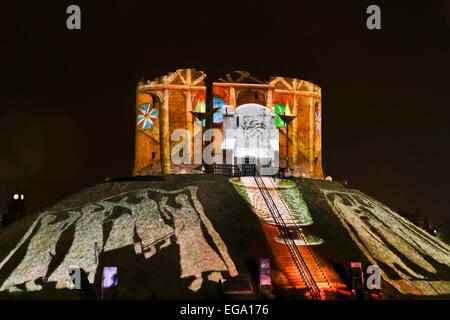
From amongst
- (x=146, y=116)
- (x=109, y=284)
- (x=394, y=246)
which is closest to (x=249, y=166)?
(x=146, y=116)

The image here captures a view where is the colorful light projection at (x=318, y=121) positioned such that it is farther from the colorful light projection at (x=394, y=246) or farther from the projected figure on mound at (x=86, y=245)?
the projected figure on mound at (x=86, y=245)

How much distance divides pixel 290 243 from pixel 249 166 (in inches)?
591

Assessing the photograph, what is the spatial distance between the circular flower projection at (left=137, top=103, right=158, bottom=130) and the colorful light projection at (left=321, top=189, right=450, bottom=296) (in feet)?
64.0

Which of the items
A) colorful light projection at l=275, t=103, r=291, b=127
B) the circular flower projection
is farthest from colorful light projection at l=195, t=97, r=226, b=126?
colorful light projection at l=275, t=103, r=291, b=127

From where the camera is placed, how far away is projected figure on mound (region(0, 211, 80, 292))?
95.6 ft

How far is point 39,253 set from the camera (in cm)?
3184

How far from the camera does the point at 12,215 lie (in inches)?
2800

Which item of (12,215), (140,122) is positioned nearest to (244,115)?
(140,122)

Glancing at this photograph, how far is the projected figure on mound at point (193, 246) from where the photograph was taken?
28.6 m

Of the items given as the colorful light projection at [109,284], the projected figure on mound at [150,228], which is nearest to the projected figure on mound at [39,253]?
the projected figure on mound at [150,228]

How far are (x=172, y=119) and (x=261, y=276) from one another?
91.0ft

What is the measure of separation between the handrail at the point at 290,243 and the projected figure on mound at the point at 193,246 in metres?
4.29

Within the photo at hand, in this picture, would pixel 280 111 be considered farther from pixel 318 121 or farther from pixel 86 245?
pixel 86 245

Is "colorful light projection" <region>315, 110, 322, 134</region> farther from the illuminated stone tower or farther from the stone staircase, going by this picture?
the stone staircase
